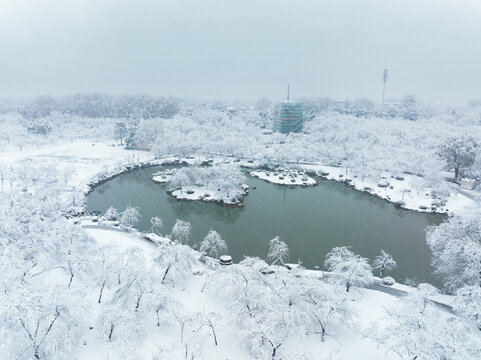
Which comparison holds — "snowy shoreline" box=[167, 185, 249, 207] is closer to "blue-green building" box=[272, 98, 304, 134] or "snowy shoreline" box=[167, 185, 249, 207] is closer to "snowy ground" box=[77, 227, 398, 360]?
"snowy ground" box=[77, 227, 398, 360]

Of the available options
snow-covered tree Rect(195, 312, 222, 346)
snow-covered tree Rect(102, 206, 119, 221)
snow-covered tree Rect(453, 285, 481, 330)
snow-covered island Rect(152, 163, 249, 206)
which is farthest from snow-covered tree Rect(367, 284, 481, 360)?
snow-covered tree Rect(102, 206, 119, 221)

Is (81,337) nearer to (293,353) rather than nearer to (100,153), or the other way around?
(293,353)

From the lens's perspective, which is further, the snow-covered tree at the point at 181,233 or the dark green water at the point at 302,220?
the snow-covered tree at the point at 181,233

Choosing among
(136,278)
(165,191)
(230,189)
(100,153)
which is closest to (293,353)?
(136,278)

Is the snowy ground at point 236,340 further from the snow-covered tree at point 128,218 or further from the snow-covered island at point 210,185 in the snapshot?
the snow-covered island at point 210,185

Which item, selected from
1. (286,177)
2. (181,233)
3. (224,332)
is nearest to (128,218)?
(181,233)

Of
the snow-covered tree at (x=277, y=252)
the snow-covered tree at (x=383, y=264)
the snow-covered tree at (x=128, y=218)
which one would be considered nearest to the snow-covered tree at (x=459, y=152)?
the snow-covered tree at (x=383, y=264)
